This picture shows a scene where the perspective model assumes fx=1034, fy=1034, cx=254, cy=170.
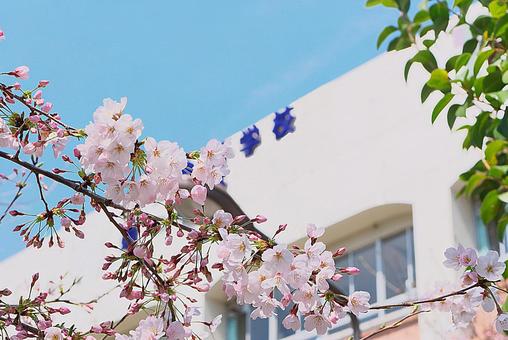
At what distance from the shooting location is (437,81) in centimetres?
427

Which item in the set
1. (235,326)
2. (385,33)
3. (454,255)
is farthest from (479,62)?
(235,326)

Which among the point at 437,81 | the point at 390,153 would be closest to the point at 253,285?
the point at 437,81

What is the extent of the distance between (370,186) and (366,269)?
0.70m

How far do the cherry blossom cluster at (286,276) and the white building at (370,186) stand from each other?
4.99 m

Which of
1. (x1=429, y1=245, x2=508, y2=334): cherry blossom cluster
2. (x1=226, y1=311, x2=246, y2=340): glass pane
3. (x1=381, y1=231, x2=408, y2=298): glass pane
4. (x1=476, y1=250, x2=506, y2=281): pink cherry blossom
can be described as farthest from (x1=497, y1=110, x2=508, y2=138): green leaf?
(x1=226, y1=311, x2=246, y2=340): glass pane

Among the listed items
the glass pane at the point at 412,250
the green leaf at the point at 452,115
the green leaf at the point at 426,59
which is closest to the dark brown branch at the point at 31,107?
the green leaf at the point at 452,115

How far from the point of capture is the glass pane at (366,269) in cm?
842

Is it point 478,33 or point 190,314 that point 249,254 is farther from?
point 478,33

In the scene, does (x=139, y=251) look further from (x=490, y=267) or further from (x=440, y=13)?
(x=440, y=13)

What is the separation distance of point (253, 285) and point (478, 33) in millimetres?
2324

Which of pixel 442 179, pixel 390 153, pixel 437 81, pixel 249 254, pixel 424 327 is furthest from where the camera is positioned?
pixel 390 153

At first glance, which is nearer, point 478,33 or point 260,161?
point 478,33

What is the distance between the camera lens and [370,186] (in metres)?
8.62

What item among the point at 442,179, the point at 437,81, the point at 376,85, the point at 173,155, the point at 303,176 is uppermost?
the point at 376,85
